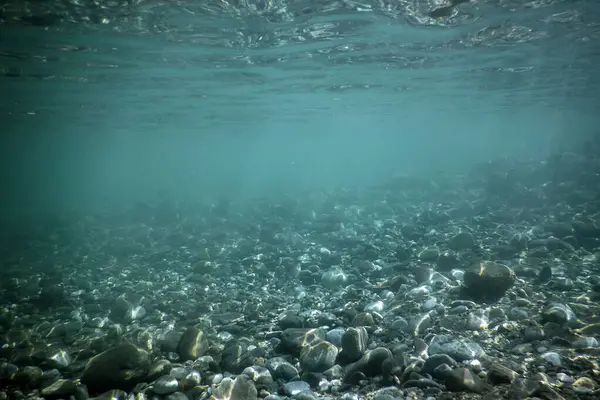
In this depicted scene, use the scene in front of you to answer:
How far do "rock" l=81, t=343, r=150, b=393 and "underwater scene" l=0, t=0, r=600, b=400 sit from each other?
0.10 feet

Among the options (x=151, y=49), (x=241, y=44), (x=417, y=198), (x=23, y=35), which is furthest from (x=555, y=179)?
(x=23, y=35)

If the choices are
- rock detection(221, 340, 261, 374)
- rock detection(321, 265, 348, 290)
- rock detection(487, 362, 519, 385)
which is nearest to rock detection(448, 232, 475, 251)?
rock detection(321, 265, 348, 290)

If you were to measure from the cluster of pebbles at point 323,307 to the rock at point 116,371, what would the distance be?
19 millimetres

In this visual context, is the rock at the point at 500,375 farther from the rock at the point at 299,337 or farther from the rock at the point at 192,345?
the rock at the point at 192,345

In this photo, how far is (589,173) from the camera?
2006 centimetres

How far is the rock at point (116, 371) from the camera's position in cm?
540

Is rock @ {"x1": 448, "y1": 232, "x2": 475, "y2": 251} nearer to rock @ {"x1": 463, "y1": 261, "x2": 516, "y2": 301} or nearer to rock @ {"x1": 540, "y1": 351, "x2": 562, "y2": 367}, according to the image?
rock @ {"x1": 463, "y1": 261, "x2": 516, "y2": 301}

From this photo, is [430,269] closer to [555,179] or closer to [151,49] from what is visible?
[151,49]

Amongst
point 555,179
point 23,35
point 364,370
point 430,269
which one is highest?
point 23,35

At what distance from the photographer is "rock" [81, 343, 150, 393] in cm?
540

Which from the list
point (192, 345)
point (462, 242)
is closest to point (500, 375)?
point (192, 345)

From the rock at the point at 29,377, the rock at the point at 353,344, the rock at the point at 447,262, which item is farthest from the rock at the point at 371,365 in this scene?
the rock at the point at 447,262

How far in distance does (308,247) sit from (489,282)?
8.13 meters

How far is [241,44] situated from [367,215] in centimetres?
1138
